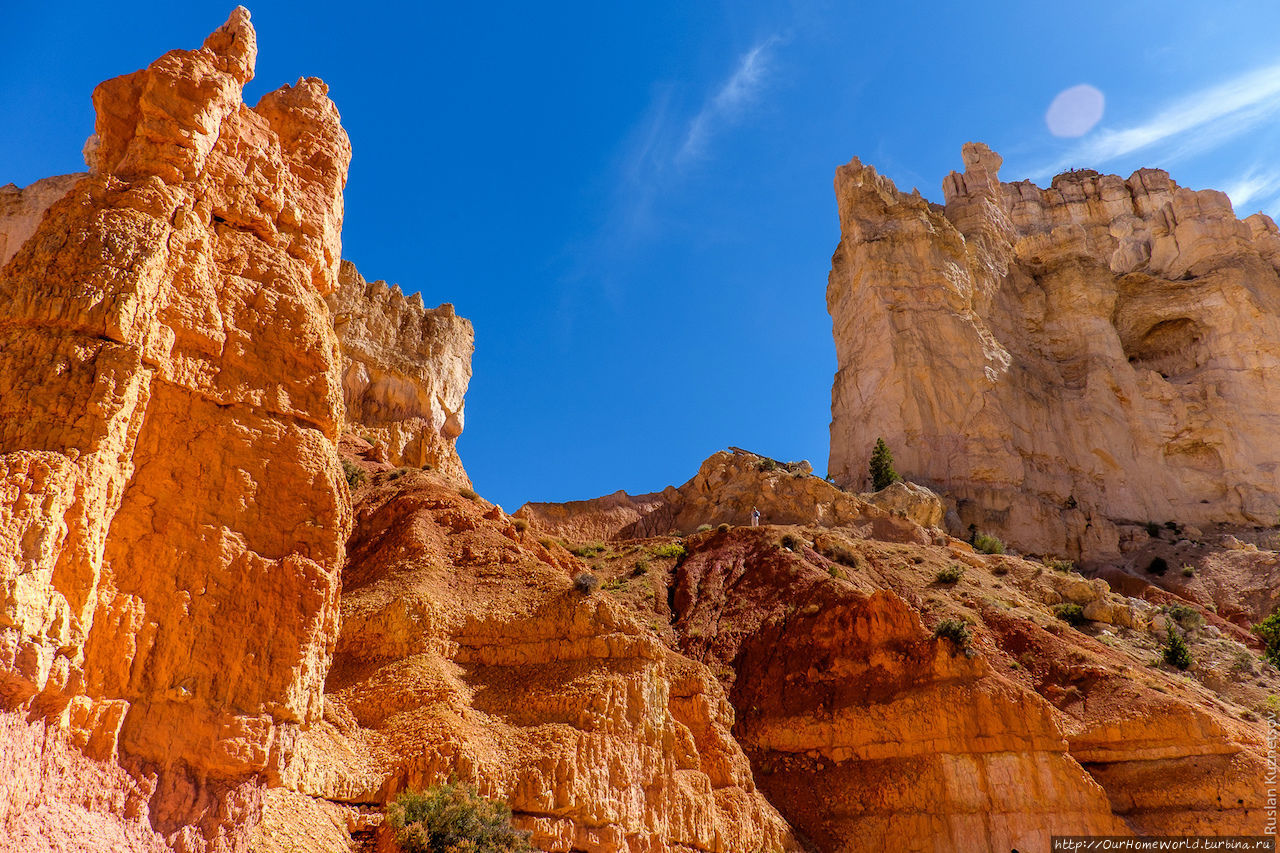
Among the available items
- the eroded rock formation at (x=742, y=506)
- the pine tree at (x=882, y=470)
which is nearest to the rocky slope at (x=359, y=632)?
the eroded rock formation at (x=742, y=506)

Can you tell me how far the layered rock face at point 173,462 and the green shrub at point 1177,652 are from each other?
25.3 meters

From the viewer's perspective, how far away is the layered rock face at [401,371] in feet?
129

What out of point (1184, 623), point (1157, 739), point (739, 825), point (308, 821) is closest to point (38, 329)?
point (308, 821)

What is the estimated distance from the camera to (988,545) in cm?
4009

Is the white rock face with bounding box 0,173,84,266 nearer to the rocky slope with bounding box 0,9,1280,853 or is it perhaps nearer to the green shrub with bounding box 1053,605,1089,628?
the rocky slope with bounding box 0,9,1280,853

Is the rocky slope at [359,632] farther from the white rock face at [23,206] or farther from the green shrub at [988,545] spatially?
the white rock face at [23,206]

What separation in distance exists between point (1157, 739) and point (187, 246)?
2236cm

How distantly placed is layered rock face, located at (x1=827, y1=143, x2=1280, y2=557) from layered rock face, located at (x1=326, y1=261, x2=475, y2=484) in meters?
21.8

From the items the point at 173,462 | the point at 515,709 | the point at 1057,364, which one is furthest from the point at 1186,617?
the point at 173,462

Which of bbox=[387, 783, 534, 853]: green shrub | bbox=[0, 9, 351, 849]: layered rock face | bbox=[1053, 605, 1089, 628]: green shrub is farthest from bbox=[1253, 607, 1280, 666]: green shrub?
bbox=[0, 9, 351, 849]: layered rock face

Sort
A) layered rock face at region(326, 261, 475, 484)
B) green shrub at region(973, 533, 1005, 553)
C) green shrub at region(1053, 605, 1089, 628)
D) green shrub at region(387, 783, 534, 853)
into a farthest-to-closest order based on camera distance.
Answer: green shrub at region(973, 533, 1005, 553) → layered rock face at region(326, 261, 475, 484) → green shrub at region(1053, 605, 1089, 628) → green shrub at region(387, 783, 534, 853)

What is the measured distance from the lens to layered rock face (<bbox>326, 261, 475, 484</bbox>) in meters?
39.2

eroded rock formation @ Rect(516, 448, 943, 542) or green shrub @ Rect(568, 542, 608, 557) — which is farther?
eroded rock formation @ Rect(516, 448, 943, 542)

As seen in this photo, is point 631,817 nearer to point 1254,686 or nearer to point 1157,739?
point 1157,739
